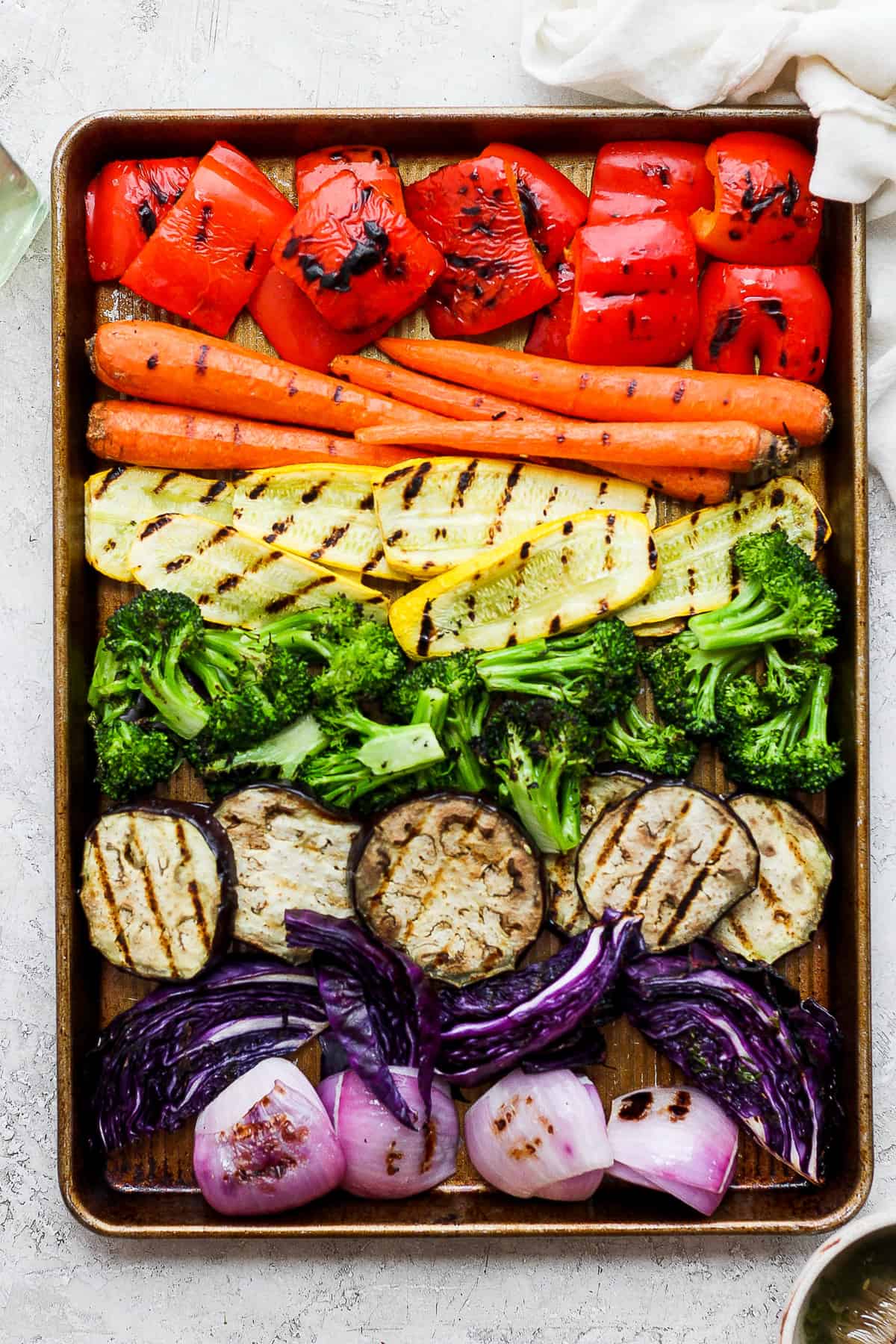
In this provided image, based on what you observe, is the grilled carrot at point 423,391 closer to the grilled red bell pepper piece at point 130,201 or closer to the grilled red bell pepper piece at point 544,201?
the grilled red bell pepper piece at point 544,201

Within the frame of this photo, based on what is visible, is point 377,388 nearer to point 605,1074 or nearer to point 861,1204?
point 605,1074

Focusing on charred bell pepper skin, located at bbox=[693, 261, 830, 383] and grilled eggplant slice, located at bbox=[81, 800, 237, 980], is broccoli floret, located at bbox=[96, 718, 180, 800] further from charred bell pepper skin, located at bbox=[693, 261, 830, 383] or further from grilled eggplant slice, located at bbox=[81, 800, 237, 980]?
charred bell pepper skin, located at bbox=[693, 261, 830, 383]

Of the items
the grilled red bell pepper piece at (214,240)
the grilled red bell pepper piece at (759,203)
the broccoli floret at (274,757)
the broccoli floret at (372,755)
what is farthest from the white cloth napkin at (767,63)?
the broccoli floret at (274,757)

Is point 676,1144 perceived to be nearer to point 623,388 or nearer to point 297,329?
point 623,388

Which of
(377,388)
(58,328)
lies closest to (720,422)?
(377,388)

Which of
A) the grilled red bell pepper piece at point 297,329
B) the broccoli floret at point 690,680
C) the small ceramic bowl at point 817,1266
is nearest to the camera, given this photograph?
the small ceramic bowl at point 817,1266

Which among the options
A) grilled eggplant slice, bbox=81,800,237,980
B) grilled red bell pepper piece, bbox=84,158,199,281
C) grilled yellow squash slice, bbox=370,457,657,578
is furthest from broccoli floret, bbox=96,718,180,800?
grilled red bell pepper piece, bbox=84,158,199,281
